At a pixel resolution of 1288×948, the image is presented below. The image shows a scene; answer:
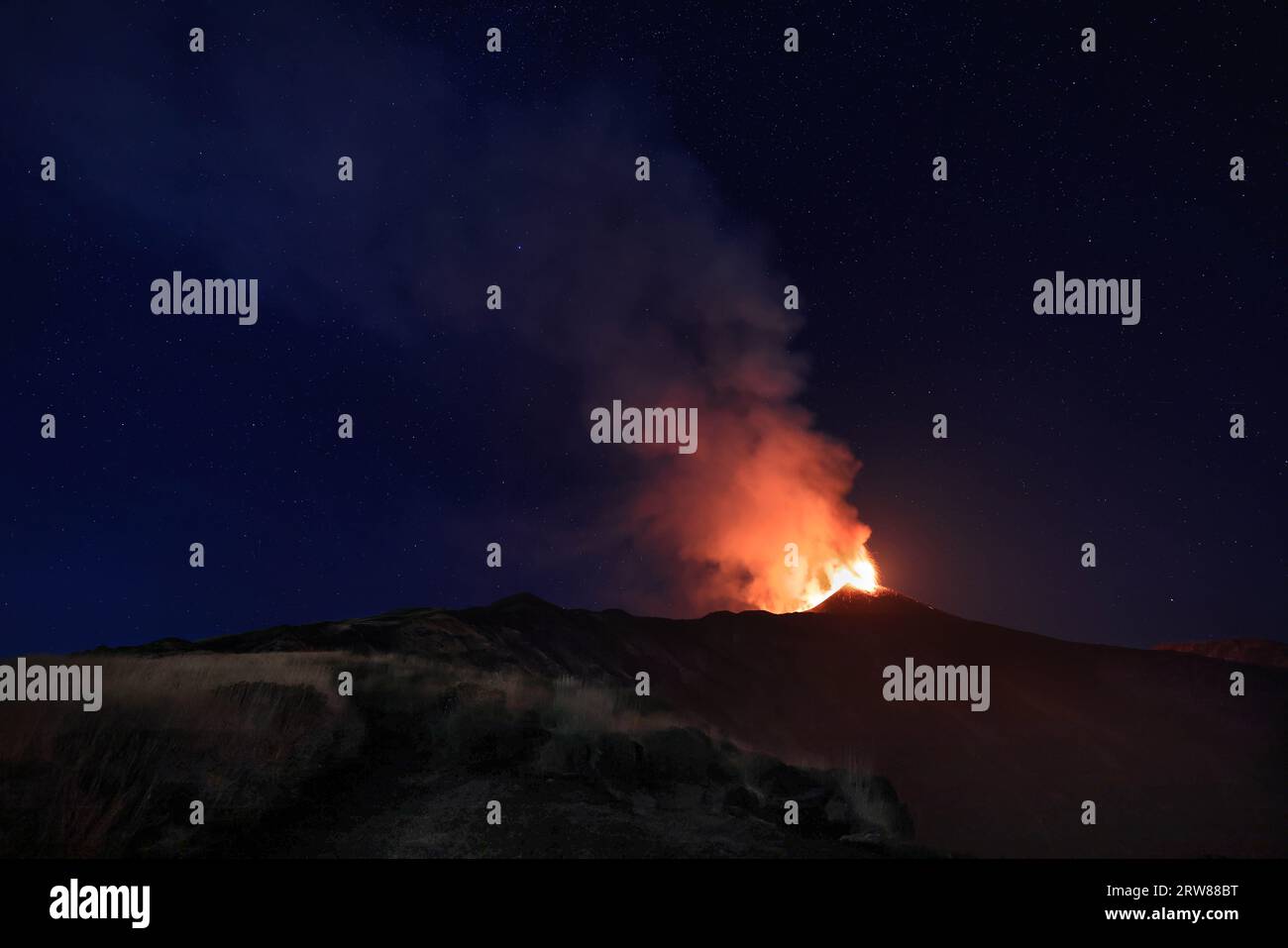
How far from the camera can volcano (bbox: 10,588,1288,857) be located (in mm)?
10234

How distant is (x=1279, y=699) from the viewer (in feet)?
140

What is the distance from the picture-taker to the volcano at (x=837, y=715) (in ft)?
33.6

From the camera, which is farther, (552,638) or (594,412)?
(552,638)

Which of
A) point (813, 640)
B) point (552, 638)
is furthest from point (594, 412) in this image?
point (813, 640)

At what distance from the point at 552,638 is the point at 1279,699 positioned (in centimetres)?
3925

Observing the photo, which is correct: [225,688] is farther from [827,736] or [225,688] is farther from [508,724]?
[827,736]
